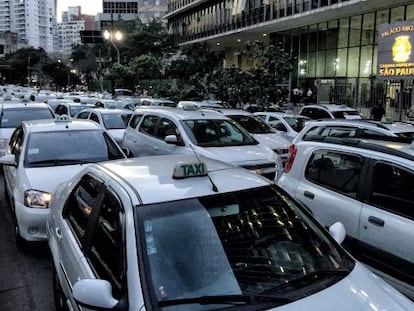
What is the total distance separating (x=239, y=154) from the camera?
8.38 m

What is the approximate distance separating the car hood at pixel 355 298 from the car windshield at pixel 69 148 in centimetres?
478

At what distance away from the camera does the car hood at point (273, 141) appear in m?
10.8

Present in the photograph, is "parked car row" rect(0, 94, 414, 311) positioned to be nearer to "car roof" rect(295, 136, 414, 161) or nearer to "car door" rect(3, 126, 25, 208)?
"car roof" rect(295, 136, 414, 161)

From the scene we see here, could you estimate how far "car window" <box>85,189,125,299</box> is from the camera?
9.15ft

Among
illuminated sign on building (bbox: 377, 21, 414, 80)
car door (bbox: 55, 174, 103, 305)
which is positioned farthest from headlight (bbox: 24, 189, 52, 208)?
illuminated sign on building (bbox: 377, 21, 414, 80)

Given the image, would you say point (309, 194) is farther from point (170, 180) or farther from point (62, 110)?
point (62, 110)

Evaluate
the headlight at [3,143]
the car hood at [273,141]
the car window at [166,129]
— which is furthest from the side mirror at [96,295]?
the headlight at [3,143]

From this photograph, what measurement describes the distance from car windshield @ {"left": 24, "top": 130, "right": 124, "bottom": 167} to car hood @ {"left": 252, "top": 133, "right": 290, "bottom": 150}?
14.0 ft

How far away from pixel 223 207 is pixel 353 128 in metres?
5.63

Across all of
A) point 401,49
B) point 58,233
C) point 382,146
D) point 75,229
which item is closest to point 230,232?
point 75,229

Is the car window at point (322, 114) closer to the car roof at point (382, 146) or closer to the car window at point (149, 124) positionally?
the car window at point (149, 124)

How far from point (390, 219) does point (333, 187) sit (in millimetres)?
899

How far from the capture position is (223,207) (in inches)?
120

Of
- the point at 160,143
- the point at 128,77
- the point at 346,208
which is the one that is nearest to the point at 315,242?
the point at 346,208
